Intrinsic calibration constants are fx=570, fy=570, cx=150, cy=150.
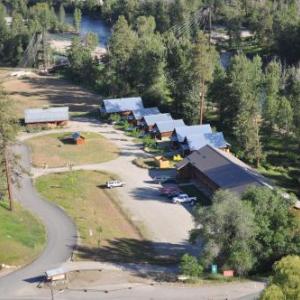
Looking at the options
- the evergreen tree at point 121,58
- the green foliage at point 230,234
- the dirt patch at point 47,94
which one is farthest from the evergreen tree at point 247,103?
the dirt patch at point 47,94

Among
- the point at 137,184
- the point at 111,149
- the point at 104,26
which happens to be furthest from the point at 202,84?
the point at 104,26

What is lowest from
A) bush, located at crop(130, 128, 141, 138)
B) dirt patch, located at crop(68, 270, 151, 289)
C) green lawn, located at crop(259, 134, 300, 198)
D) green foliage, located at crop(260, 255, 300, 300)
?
green lawn, located at crop(259, 134, 300, 198)

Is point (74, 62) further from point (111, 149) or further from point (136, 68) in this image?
point (111, 149)

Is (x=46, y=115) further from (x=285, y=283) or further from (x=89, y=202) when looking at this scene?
(x=285, y=283)

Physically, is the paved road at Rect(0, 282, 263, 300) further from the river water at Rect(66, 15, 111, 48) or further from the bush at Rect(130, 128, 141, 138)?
the river water at Rect(66, 15, 111, 48)

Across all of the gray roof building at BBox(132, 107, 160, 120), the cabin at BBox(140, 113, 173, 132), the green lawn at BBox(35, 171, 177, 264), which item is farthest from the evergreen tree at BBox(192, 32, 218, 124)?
the green lawn at BBox(35, 171, 177, 264)

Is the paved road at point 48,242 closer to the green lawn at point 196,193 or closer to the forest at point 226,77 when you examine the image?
the forest at point 226,77

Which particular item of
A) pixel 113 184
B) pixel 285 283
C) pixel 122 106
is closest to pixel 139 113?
pixel 122 106
